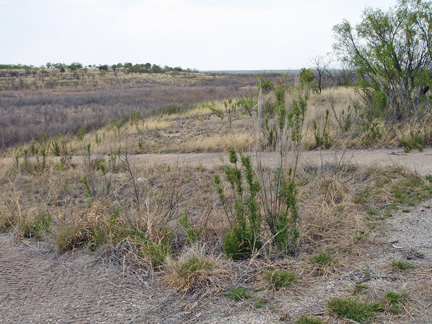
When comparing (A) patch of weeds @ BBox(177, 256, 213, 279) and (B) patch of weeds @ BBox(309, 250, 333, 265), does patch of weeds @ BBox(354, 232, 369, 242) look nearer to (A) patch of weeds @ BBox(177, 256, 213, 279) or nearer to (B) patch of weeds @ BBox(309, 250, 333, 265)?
(B) patch of weeds @ BBox(309, 250, 333, 265)

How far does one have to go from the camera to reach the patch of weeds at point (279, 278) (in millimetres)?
3159

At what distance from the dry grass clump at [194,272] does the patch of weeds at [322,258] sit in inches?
31.0

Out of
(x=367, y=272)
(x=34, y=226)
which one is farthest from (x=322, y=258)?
(x=34, y=226)

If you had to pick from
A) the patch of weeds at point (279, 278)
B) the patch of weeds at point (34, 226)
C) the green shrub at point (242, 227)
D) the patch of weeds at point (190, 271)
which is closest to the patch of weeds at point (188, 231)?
the green shrub at point (242, 227)

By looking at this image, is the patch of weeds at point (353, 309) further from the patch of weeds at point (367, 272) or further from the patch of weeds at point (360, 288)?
the patch of weeds at point (367, 272)

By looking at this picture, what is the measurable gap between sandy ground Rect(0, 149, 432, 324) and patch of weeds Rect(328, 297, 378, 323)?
0.24 ft

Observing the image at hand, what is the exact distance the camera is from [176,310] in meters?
3.00

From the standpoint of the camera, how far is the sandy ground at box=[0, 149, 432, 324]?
286cm

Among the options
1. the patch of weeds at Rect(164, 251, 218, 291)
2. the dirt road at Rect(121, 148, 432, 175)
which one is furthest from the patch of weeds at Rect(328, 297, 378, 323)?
the dirt road at Rect(121, 148, 432, 175)

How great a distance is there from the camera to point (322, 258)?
3.49 m

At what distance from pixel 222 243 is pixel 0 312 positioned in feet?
6.56

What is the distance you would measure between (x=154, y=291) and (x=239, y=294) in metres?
0.73

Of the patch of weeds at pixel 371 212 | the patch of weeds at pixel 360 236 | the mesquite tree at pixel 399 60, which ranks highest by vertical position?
the mesquite tree at pixel 399 60

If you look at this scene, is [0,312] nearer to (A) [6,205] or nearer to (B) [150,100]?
(A) [6,205]
